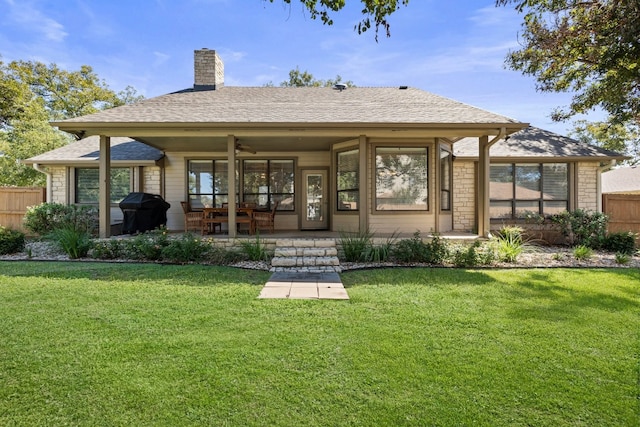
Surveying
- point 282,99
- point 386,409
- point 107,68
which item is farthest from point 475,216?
point 107,68

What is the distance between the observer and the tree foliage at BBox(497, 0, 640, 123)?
789 centimetres

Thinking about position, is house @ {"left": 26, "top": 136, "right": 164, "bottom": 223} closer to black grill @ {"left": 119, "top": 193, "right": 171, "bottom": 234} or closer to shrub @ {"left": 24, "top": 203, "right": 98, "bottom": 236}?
shrub @ {"left": 24, "top": 203, "right": 98, "bottom": 236}

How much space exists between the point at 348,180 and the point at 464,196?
147 inches

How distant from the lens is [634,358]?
9.73ft

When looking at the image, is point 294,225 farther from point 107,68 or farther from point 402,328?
point 107,68

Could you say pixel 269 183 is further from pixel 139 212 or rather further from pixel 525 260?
pixel 525 260

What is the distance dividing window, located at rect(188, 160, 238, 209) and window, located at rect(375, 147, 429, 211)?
16.9 feet

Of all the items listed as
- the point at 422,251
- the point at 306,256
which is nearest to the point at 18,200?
the point at 306,256

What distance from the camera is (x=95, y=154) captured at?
1124cm

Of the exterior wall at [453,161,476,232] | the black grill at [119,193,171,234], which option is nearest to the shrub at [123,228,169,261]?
the black grill at [119,193,171,234]

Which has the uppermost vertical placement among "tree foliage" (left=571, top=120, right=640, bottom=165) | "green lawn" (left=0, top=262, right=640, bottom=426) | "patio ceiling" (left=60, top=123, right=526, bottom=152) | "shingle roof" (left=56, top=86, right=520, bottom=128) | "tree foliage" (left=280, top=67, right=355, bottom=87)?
"tree foliage" (left=280, top=67, right=355, bottom=87)

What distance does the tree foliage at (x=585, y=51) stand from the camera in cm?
789

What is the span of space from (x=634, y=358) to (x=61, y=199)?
45.1 feet

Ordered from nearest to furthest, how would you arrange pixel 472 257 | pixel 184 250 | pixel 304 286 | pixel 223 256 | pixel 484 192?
pixel 304 286 < pixel 472 257 < pixel 184 250 < pixel 223 256 < pixel 484 192
